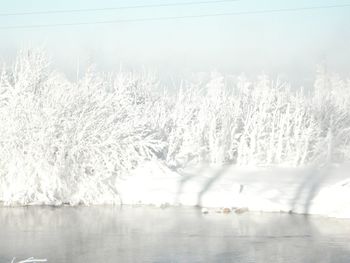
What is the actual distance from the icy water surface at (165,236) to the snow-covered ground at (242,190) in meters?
1.04

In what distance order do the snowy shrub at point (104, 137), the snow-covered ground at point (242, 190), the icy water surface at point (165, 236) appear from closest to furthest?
the icy water surface at point (165, 236) → the snow-covered ground at point (242, 190) → the snowy shrub at point (104, 137)

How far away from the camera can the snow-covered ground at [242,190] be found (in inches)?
803

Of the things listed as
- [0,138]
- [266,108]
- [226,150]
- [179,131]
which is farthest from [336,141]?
[0,138]

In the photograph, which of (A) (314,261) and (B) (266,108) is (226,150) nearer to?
(B) (266,108)

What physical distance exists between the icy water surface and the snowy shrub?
5.01 ft

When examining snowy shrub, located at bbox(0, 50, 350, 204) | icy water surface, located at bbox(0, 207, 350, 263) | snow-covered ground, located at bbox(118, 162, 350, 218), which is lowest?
icy water surface, located at bbox(0, 207, 350, 263)

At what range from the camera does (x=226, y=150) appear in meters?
30.3

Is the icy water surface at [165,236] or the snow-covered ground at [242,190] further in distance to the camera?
the snow-covered ground at [242,190]

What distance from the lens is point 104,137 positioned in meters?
23.1

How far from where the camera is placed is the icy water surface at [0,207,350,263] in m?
13.2

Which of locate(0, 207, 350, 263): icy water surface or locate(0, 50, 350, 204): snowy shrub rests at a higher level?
locate(0, 50, 350, 204): snowy shrub

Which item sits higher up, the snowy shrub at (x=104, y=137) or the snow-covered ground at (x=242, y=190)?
the snowy shrub at (x=104, y=137)

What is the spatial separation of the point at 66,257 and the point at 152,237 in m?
2.99

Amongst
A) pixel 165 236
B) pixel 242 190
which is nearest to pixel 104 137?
pixel 242 190
